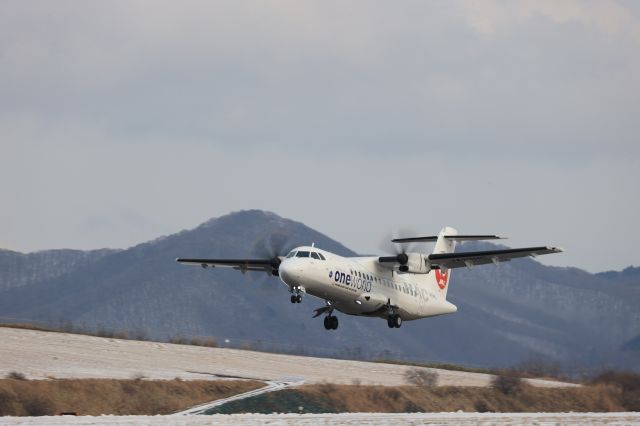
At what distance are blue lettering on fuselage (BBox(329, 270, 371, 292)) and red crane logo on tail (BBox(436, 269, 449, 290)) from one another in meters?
7.16

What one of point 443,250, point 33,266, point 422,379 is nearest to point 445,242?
point 443,250

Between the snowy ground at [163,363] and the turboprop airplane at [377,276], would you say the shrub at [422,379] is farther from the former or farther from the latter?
the turboprop airplane at [377,276]

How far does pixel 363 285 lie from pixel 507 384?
1024cm

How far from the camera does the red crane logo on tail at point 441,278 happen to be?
2051 inches

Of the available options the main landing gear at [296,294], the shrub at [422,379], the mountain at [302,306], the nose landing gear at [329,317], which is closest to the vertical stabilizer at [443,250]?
the shrub at [422,379]

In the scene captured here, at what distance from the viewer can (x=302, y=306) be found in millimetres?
161375

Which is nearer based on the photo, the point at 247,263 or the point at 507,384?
the point at 247,263

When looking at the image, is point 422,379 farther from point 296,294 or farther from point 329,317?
point 296,294

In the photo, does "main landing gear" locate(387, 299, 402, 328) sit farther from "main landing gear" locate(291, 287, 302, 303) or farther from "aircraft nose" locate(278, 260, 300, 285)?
"aircraft nose" locate(278, 260, 300, 285)

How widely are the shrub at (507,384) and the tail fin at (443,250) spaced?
4305mm

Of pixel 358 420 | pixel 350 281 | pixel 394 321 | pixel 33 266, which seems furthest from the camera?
pixel 33 266

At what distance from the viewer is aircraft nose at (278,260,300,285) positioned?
41281 mm

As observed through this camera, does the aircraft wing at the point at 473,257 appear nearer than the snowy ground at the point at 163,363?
No

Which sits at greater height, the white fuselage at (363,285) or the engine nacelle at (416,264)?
the engine nacelle at (416,264)
